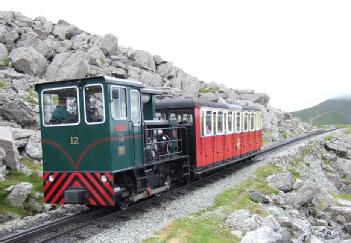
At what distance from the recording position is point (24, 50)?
4191 cm

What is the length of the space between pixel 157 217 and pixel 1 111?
38.7 ft

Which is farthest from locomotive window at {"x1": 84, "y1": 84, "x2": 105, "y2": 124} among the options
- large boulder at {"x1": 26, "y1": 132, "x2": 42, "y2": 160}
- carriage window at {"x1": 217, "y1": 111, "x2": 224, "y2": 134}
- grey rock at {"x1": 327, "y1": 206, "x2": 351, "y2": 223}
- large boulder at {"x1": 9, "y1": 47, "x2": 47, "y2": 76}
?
large boulder at {"x1": 9, "y1": 47, "x2": 47, "y2": 76}

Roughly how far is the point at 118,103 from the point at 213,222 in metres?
4.26

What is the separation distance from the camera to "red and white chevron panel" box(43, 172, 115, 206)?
11156 millimetres

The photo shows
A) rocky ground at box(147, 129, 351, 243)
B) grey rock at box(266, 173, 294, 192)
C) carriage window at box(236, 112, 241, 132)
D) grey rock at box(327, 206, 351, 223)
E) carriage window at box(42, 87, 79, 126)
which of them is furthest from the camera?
→ carriage window at box(236, 112, 241, 132)

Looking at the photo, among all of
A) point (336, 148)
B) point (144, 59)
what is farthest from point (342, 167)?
point (144, 59)

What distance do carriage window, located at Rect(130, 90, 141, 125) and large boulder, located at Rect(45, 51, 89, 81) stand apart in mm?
27283

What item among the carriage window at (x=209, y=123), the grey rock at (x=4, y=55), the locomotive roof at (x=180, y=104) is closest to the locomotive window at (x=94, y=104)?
the locomotive roof at (x=180, y=104)

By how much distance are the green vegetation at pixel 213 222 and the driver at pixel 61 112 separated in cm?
422

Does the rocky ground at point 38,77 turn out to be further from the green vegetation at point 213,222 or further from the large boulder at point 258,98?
the green vegetation at point 213,222

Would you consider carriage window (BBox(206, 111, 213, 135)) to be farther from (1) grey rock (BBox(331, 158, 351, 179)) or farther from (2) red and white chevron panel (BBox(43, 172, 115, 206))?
(1) grey rock (BBox(331, 158, 351, 179))

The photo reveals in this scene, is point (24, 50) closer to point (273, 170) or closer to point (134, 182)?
point (273, 170)

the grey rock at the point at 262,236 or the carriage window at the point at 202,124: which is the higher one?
the carriage window at the point at 202,124

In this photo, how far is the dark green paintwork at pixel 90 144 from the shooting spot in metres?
11.2
